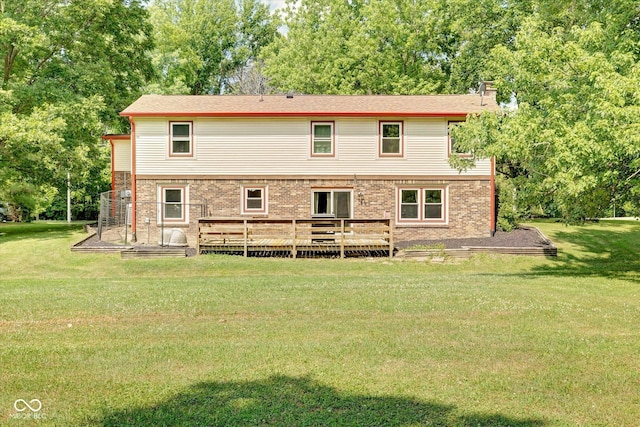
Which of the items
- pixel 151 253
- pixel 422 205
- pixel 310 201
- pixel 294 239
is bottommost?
pixel 151 253

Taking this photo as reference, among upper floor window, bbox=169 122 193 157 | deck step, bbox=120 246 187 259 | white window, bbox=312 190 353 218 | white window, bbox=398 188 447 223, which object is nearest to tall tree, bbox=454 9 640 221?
white window, bbox=398 188 447 223

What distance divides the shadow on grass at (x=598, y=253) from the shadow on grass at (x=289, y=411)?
41.1 feet

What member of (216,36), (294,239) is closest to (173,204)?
(294,239)

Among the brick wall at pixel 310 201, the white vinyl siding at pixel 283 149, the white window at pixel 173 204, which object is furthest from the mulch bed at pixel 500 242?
the white window at pixel 173 204

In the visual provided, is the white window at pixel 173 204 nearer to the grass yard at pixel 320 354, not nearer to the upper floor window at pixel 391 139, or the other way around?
the upper floor window at pixel 391 139

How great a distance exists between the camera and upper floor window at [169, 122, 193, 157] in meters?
25.1

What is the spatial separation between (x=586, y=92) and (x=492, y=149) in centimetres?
248

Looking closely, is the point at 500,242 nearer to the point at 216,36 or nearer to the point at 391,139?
the point at 391,139

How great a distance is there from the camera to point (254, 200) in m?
25.0

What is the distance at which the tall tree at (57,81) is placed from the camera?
83.7ft

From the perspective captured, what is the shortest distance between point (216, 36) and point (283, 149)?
3760cm

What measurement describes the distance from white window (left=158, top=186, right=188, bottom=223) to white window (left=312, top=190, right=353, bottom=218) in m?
5.43

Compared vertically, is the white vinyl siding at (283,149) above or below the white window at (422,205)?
above

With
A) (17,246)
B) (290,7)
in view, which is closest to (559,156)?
(17,246)
